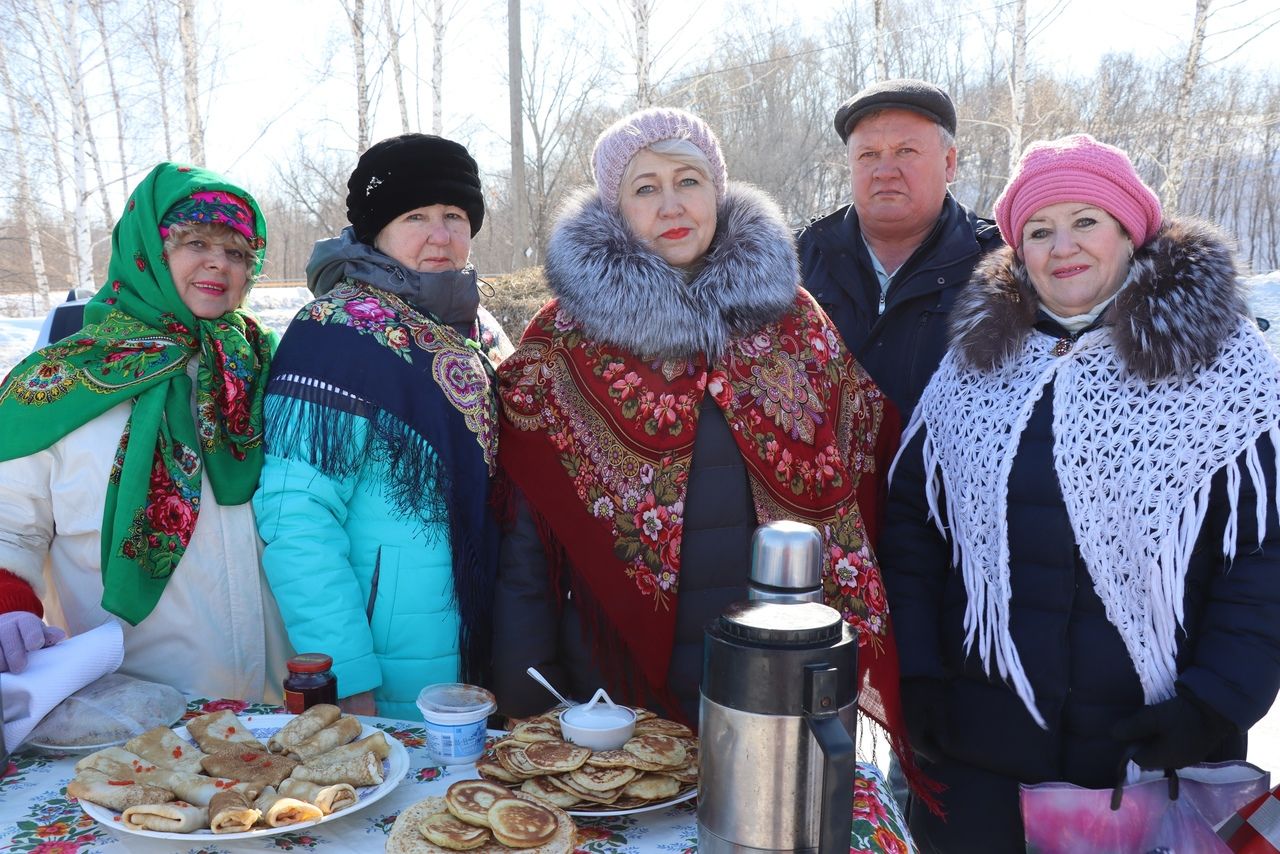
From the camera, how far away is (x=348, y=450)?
2.07 metres

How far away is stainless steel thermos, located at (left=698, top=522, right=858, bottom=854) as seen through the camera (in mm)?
1082

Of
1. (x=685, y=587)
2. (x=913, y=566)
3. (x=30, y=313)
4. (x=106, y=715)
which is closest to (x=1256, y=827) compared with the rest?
(x=913, y=566)

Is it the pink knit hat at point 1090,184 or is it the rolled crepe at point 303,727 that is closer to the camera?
the rolled crepe at point 303,727

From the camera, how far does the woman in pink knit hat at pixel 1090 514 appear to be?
181 cm

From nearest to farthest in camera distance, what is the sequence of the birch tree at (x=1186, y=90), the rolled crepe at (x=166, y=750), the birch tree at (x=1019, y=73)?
the rolled crepe at (x=166, y=750)
the birch tree at (x=1186, y=90)
the birch tree at (x=1019, y=73)

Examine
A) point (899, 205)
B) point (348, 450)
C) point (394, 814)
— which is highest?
point (899, 205)

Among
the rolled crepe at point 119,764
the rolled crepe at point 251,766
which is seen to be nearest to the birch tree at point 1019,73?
the rolled crepe at point 251,766

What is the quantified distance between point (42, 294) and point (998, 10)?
1567cm

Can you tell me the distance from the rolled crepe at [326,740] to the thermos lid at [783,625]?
0.75 m

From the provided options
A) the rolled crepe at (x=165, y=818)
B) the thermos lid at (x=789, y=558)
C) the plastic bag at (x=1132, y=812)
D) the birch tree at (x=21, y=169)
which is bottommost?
the plastic bag at (x=1132, y=812)

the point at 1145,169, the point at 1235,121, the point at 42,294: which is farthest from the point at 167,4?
the point at 1235,121

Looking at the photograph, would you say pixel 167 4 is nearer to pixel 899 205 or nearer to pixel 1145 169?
pixel 899 205

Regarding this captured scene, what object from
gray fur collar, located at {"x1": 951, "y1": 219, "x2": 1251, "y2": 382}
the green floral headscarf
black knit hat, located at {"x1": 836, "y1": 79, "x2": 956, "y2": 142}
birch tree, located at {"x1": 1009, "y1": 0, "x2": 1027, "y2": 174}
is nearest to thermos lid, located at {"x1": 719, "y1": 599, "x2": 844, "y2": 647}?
gray fur collar, located at {"x1": 951, "y1": 219, "x2": 1251, "y2": 382}

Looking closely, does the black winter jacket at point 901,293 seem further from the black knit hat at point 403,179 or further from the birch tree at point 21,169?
the birch tree at point 21,169
